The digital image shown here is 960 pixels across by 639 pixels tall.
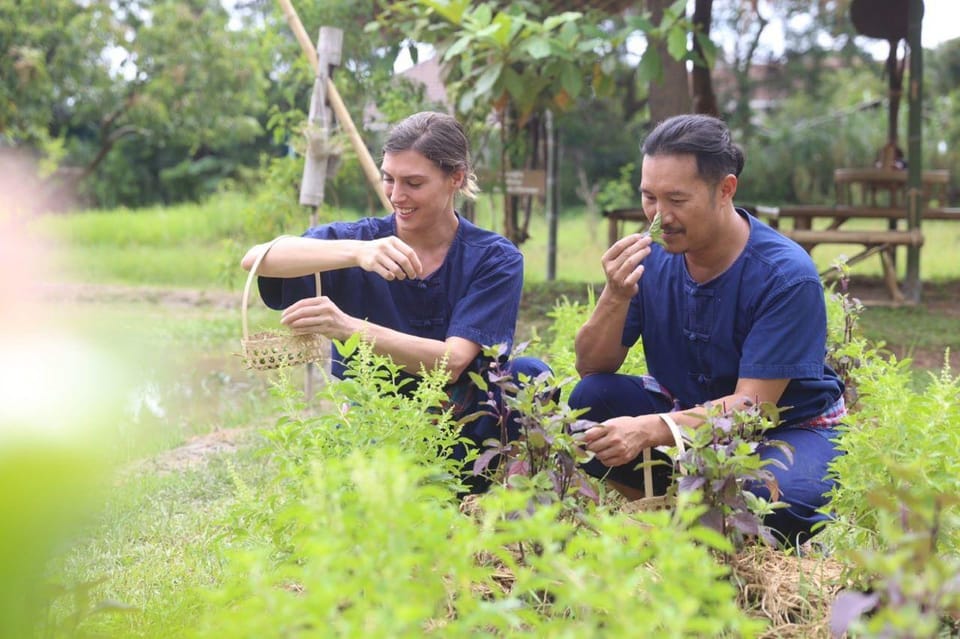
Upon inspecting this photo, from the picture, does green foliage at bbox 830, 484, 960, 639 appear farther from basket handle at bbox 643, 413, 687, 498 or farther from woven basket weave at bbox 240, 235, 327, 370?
woven basket weave at bbox 240, 235, 327, 370

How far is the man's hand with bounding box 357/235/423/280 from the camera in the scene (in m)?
2.77

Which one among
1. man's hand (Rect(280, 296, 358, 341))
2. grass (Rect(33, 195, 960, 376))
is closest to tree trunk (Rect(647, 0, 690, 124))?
grass (Rect(33, 195, 960, 376))

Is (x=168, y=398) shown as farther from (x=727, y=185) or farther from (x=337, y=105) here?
(x=727, y=185)

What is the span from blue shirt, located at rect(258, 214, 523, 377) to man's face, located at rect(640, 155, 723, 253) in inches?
22.6

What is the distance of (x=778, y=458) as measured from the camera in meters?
2.79

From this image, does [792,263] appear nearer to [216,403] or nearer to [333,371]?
[333,371]

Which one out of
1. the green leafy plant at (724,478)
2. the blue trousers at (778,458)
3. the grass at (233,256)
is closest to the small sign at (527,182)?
the grass at (233,256)

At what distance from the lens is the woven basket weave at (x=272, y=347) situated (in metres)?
2.78

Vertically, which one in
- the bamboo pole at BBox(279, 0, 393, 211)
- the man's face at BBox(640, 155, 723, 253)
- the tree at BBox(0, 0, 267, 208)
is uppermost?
the tree at BBox(0, 0, 267, 208)

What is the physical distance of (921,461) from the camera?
6.55 feet

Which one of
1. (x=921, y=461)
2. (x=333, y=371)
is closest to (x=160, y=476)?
(x=333, y=371)

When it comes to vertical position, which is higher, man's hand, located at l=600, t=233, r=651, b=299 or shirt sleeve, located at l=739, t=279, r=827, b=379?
man's hand, located at l=600, t=233, r=651, b=299

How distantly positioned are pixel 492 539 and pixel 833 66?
22.1 m

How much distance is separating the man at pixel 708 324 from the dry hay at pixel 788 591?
0.28 meters
